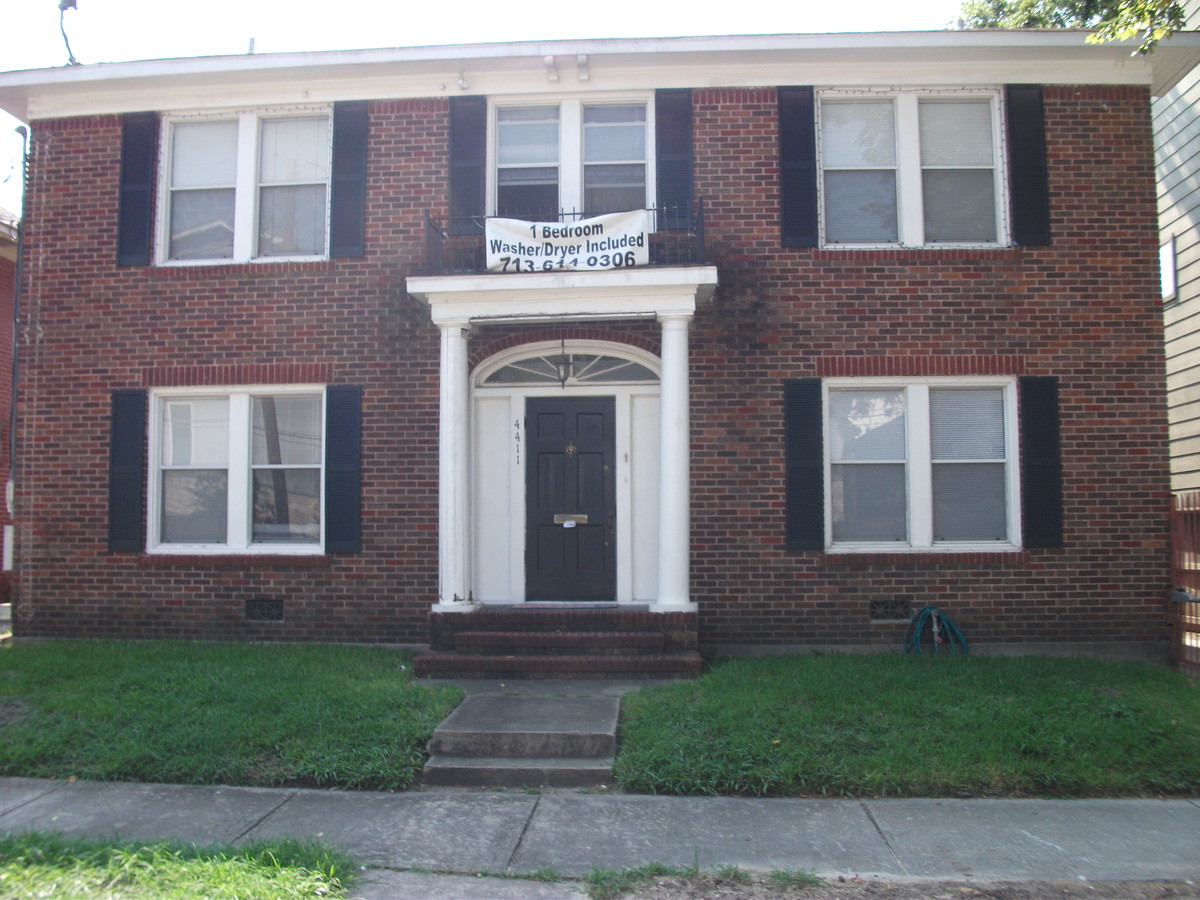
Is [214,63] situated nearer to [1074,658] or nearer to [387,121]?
[387,121]

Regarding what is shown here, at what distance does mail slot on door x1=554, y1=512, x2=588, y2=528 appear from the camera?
30.0 ft

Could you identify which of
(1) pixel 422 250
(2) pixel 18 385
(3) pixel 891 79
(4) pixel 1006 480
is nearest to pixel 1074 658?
(4) pixel 1006 480

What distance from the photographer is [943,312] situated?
8961mm

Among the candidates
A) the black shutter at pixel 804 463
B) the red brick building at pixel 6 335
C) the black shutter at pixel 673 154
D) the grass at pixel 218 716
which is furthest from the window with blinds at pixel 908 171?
the red brick building at pixel 6 335

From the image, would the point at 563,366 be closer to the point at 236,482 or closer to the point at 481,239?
the point at 481,239

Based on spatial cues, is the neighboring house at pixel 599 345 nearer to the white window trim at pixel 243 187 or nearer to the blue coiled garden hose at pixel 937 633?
the white window trim at pixel 243 187

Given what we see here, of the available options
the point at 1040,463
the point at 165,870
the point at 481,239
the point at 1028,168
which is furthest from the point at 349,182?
the point at 1040,463

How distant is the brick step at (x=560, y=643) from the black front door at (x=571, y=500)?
3.07 feet

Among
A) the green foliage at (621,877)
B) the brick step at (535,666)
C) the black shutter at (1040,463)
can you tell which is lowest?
the green foliage at (621,877)

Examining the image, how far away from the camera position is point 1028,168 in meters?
9.05

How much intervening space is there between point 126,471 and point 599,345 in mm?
4950

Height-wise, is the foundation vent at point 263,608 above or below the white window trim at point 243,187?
below

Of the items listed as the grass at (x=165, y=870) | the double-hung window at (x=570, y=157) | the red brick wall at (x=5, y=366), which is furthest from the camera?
the red brick wall at (x=5, y=366)

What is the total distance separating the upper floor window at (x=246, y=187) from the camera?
9.51 metres
